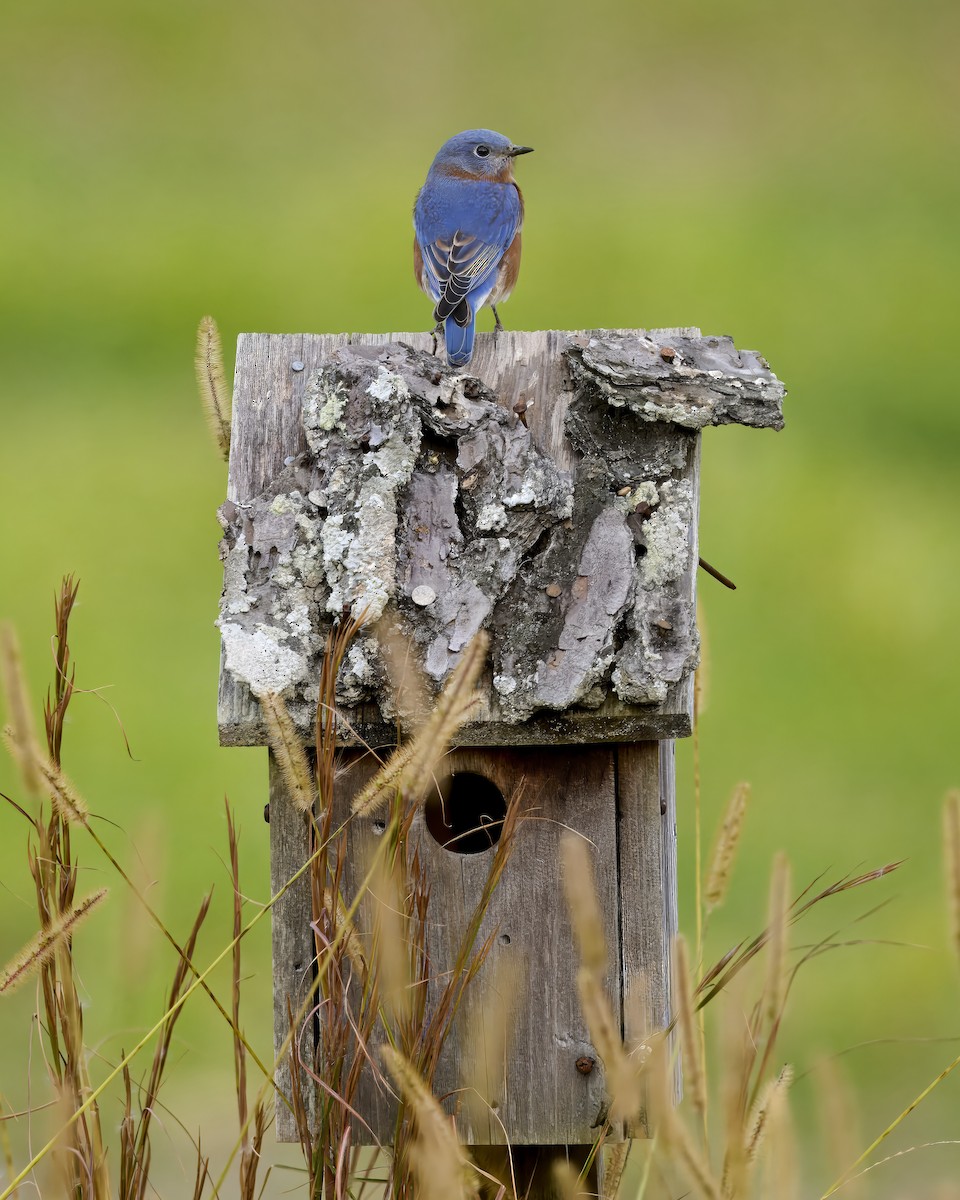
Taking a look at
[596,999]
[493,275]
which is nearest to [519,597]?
[596,999]

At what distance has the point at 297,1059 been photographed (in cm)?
208

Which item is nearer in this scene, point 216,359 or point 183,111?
point 216,359

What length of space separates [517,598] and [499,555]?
0.08 metres

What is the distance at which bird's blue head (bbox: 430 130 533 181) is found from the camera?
4.46 meters

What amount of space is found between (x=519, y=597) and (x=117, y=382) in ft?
23.0

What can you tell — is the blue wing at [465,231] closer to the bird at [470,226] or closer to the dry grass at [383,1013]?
the bird at [470,226]

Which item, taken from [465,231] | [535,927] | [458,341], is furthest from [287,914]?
[465,231]

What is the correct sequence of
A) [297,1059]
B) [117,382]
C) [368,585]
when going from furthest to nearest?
[117,382], [368,585], [297,1059]

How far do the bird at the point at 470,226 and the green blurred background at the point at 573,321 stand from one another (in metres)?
1.64

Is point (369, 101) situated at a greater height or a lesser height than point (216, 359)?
greater

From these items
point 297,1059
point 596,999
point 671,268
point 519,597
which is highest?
point 671,268

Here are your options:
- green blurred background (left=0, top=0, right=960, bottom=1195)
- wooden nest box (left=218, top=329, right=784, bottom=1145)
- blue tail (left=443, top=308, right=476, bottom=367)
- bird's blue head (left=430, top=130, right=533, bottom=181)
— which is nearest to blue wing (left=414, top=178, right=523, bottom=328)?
bird's blue head (left=430, top=130, right=533, bottom=181)

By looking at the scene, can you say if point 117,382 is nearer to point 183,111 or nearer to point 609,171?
point 183,111

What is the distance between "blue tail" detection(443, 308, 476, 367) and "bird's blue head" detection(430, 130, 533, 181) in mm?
1298
